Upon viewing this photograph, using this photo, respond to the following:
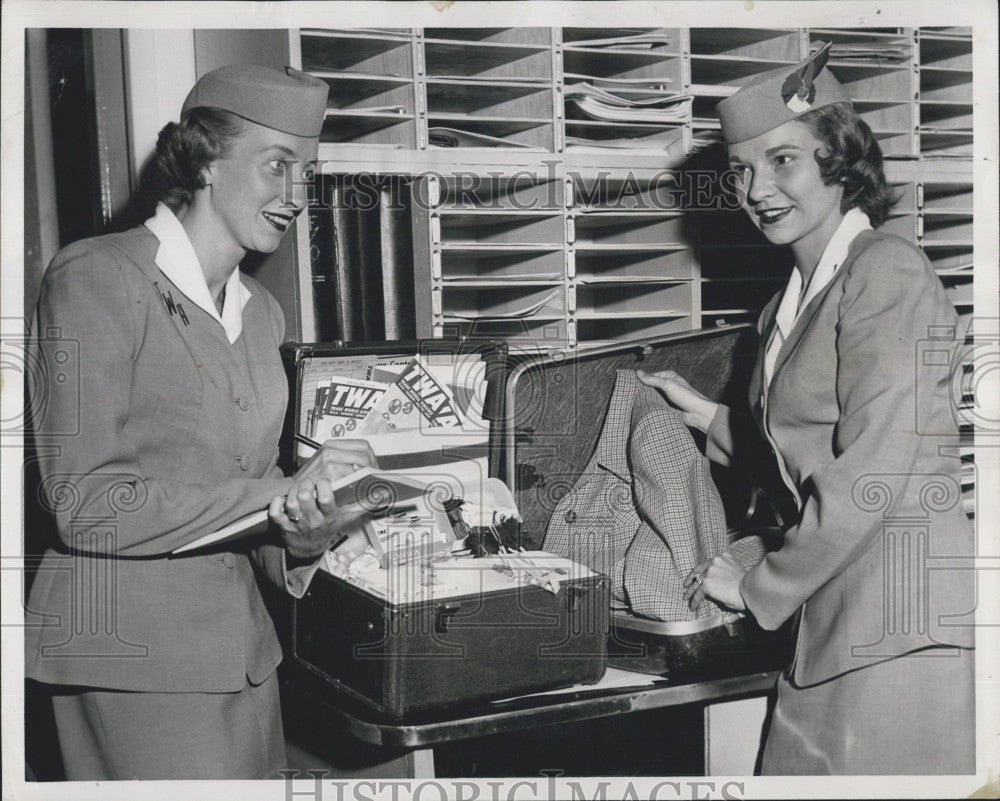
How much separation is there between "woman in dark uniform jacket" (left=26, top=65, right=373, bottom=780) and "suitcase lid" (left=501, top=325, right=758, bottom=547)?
1.28ft

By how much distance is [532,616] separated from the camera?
Answer: 1756mm

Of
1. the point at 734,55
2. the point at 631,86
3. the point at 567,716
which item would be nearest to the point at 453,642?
the point at 567,716

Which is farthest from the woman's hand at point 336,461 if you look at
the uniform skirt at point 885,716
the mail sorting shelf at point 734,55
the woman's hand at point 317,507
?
the mail sorting shelf at point 734,55

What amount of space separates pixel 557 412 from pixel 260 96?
0.92 m

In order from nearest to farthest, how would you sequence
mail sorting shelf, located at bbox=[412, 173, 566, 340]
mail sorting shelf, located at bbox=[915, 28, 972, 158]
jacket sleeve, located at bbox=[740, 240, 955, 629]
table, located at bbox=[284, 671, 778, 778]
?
table, located at bbox=[284, 671, 778, 778], jacket sleeve, located at bbox=[740, 240, 955, 629], mail sorting shelf, located at bbox=[412, 173, 566, 340], mail sorting shelf, located at bbox=[915, 28, 972, 158]

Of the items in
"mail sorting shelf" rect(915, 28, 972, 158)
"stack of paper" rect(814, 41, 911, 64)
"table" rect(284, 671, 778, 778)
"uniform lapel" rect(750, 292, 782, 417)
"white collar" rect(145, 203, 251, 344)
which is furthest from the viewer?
"mail sorting shelf" rect(915, 28, 972, 158)

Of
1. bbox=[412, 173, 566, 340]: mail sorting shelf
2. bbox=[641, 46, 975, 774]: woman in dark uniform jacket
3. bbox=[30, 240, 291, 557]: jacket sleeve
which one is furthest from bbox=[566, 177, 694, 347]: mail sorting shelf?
bbox=[30, 240, 291, 557]: jacket sleeve

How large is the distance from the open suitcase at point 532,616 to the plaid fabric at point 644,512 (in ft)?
0.12

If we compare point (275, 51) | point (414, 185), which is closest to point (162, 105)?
point (275, 51)

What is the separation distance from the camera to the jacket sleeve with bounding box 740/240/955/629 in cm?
177

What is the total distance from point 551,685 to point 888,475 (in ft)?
2.44

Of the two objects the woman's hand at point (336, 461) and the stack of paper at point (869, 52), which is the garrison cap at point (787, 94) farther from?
the woman's hand at point (336, 461)

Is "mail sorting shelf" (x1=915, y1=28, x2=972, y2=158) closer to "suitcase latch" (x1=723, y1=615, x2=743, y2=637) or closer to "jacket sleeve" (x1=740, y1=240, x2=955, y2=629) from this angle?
"jacket sleeve" (x1=740, y1=240, x2=955, y2=629)

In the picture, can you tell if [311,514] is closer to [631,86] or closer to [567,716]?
[567,716]
